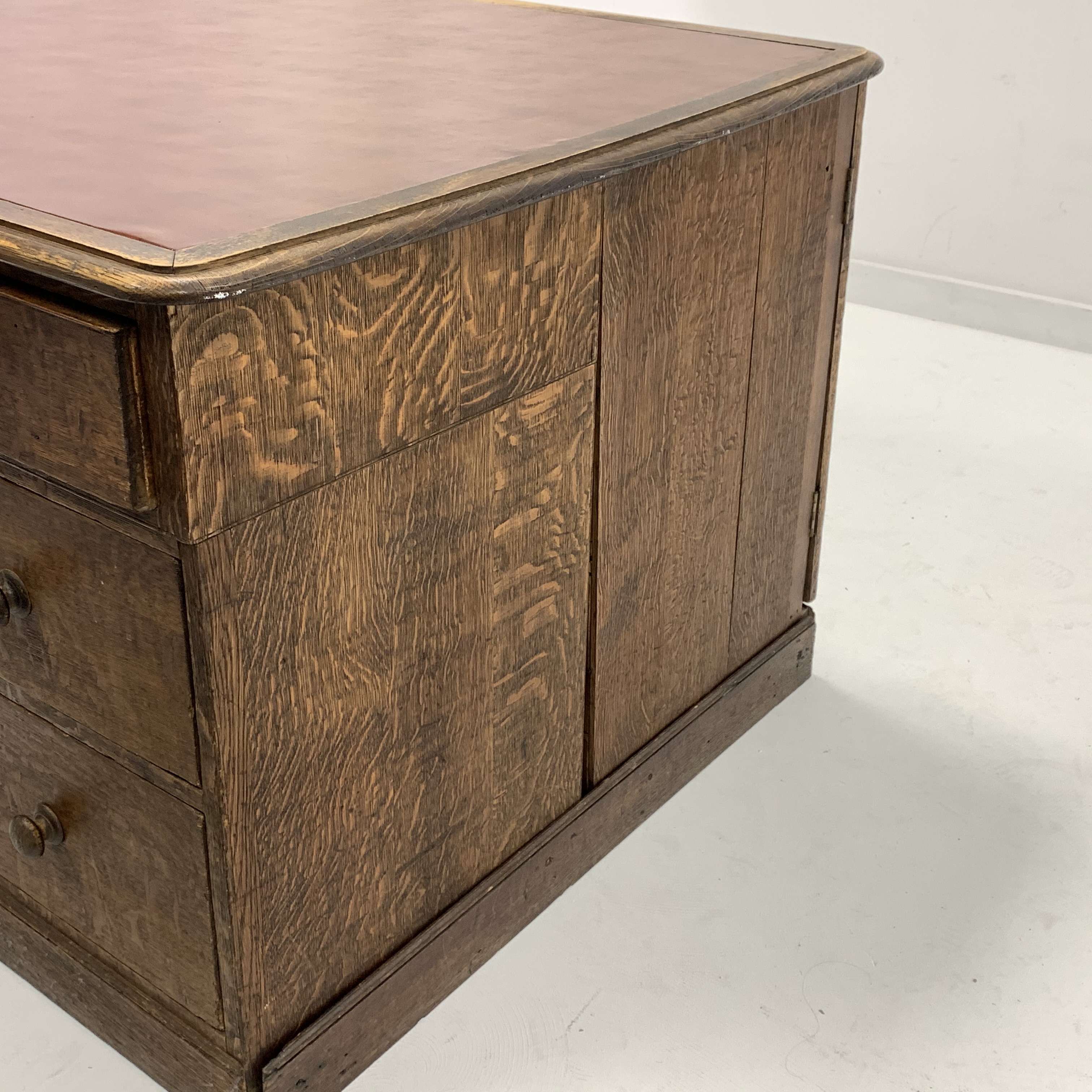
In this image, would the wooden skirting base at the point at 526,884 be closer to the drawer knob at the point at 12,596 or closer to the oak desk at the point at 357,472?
the oak desk at the point at 357,472

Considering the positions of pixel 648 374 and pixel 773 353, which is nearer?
pixel 648 374

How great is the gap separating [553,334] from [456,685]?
350 mm

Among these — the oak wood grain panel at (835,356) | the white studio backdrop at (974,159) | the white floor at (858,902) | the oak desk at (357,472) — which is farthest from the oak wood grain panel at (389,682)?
the white studio backdrop at (974,159)

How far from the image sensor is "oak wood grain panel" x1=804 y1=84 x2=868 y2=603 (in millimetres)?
1717

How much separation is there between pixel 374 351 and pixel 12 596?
1.30ft

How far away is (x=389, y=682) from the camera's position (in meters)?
1.26

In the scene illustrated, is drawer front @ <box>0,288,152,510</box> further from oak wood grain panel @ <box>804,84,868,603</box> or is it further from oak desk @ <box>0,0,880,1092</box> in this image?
oak wood grain panel @ <box>804,84,868,603</box>

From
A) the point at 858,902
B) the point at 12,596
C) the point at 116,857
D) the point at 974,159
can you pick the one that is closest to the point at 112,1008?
the point at 116,857

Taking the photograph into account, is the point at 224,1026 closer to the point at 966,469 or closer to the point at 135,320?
the point at 135,320

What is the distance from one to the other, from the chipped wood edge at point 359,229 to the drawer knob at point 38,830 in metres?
0.56

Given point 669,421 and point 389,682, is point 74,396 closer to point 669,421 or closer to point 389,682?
point 389,682

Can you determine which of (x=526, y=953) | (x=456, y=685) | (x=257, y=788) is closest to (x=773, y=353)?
(x=456, y=685)

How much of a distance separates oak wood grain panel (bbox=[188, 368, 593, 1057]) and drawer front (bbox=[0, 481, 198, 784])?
0.04m

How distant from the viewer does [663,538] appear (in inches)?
63.3
